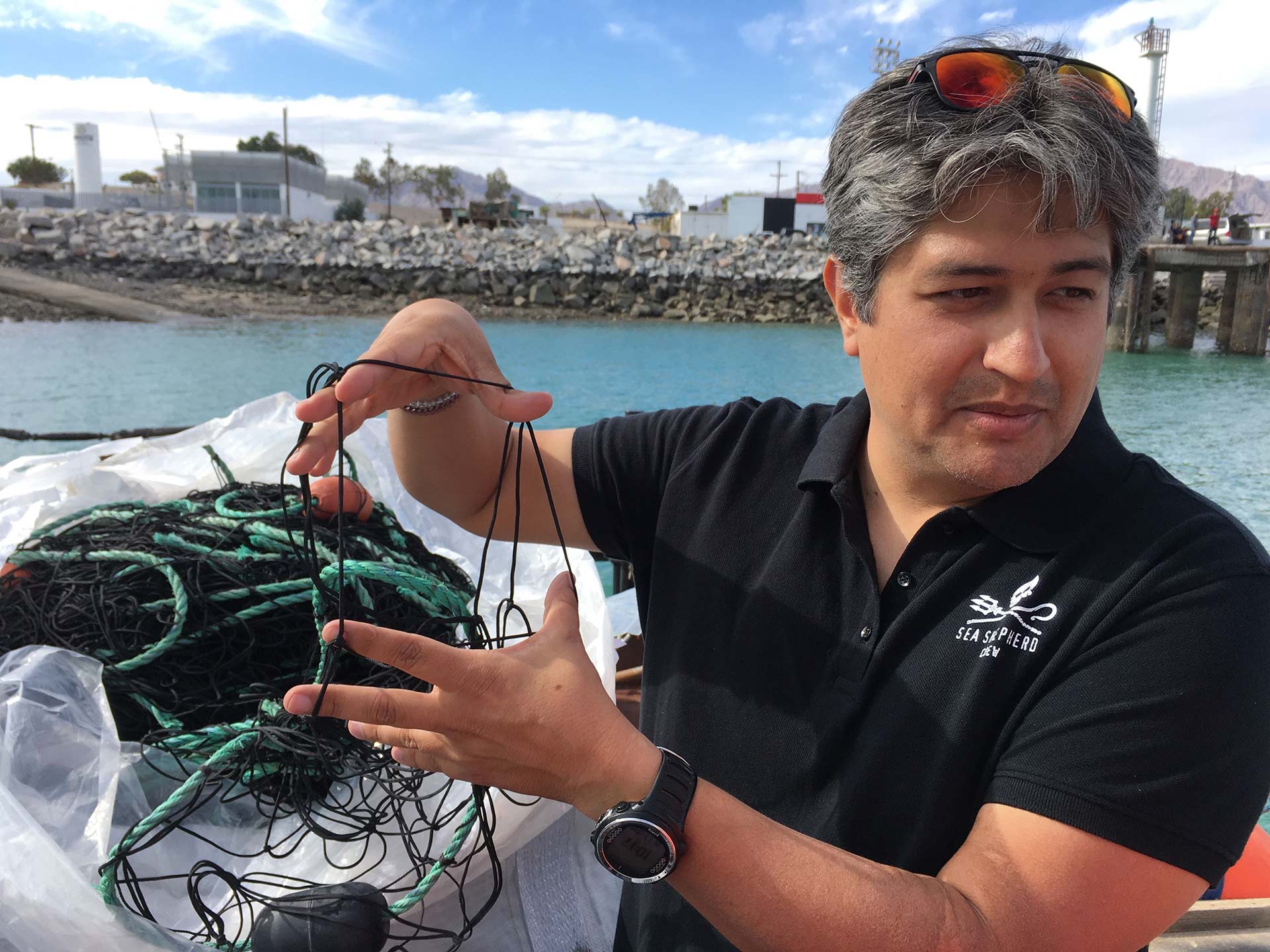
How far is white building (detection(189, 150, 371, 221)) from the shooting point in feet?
163

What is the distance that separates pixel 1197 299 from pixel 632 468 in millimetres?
22046

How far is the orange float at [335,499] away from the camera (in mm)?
1990

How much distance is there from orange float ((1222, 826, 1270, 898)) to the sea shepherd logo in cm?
109

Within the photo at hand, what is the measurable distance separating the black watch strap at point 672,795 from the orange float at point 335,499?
4.24ft

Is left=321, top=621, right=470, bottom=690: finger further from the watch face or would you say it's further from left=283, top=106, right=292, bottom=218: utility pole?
left=283, top=106, right=292, bottom=218: utility pole

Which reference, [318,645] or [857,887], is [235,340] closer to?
[318,645]

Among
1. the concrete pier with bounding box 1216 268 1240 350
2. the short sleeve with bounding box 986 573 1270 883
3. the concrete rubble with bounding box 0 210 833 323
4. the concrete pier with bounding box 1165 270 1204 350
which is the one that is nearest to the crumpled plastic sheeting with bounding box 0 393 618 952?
the short sleeve with bounding box 986 573 1270 883

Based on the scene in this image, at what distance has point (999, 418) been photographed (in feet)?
3.34

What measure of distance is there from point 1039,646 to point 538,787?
0.53 m

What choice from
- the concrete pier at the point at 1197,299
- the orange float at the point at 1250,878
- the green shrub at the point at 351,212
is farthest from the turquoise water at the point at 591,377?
the green shrub at the point at 351,212

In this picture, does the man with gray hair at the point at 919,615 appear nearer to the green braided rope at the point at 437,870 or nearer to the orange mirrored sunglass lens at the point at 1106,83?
the orange mirrored sunglass lens at the point at 1106,83

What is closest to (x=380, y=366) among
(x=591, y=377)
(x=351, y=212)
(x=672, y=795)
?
(x=672, y=795)

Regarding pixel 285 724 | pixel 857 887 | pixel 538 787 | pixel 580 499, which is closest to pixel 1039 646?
pixel 857 887

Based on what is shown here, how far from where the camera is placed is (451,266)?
27.3 meters
